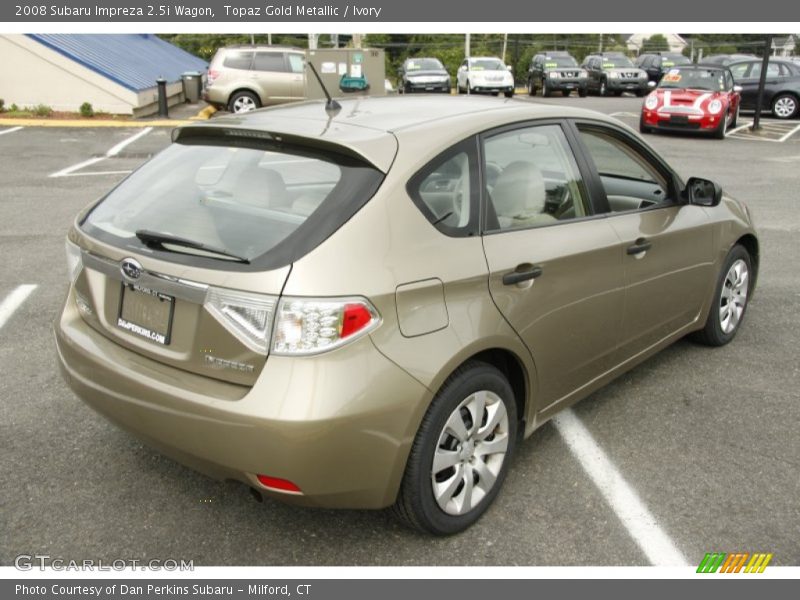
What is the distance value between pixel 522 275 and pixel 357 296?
849 mm

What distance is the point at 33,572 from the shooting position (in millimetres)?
2918

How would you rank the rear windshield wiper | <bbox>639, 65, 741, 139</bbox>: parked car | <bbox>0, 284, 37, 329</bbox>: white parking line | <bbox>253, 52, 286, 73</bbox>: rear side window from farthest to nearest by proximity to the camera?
<bbox>253, 52, 286, 73</bbox>: rear side window < <bbox>639, 65, 741, 139</bbox>: parked car < <bbox>0, 284, 37, 329</bbox>: white parking line < the rear windshield wiper

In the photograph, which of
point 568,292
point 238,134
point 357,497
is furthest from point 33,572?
point 568,292

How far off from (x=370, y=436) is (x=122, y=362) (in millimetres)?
1015

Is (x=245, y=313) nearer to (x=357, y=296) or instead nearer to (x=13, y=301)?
(x=357, y=296)

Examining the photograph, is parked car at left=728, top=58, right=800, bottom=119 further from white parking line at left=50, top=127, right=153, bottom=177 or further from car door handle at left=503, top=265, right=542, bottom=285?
Answer: car door handle at left=503, top=265, right=542, bottom=285

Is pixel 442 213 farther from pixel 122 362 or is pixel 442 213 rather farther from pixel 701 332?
pixel 701 332

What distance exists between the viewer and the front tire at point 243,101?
19719 mm

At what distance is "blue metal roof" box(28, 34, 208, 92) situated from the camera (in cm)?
1856

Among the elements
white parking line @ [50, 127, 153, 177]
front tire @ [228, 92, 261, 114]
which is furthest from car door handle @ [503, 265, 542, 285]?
front tire @ [228, 92, 261, 114]

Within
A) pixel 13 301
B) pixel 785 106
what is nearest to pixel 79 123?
pixel 13 301

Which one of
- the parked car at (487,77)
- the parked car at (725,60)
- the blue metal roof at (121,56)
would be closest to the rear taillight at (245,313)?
the blue metal roof at (121,56)

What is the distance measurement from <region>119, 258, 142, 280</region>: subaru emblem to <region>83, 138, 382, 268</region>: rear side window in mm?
76

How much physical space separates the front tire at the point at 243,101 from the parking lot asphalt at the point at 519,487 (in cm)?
1515
